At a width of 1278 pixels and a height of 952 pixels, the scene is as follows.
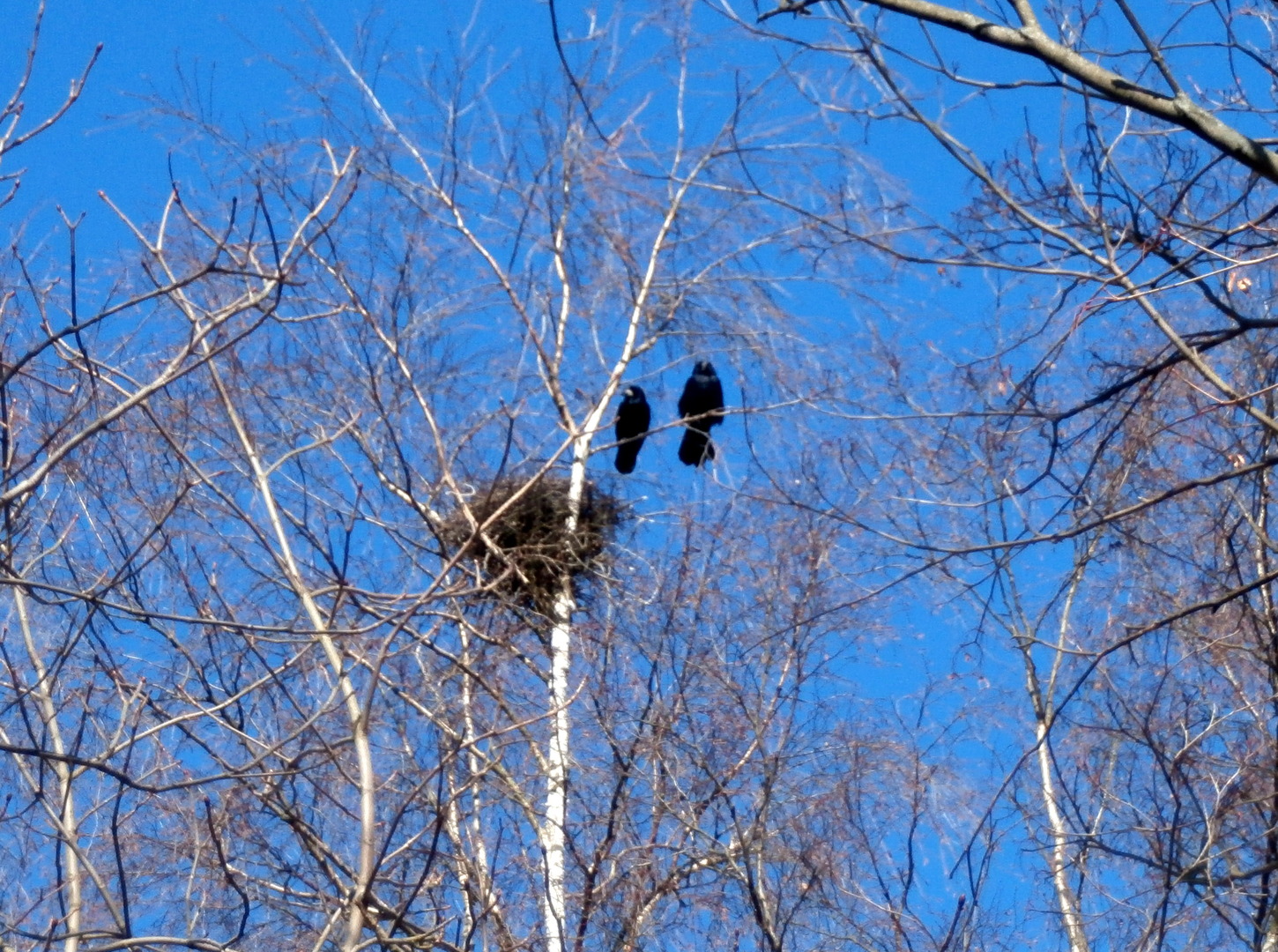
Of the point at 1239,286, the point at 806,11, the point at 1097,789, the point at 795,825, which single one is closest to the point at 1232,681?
the point at 1097,789

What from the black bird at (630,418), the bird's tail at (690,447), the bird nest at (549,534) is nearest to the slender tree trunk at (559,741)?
the bird nest at (549,534)

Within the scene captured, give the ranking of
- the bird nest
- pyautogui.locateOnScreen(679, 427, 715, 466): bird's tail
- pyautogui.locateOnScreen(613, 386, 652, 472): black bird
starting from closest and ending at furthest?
the bird nest
pyautogui.locateOnScreen(613, 386, 652, 472): black bird
pyautogui.locateOnScreen(679, 427, 715, 466): bird's tail

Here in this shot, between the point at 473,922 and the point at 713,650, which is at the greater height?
the point at 713,650

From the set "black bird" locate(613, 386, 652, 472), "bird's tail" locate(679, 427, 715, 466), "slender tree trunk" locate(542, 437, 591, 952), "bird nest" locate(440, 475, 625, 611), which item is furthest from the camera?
"bird's tail" locate(679, 427, 715, 466)

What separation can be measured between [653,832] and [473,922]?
11.3 feet

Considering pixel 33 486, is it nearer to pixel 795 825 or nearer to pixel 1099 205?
pixel 1099 205

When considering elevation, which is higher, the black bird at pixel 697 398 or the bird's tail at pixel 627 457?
the black bird at pixel 697 398

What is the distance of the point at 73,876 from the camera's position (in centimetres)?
422

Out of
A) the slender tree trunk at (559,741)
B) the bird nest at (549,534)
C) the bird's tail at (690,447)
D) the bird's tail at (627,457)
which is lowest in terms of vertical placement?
the slender tree trunk at (559,741)

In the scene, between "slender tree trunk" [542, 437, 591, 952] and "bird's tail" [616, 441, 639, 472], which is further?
"bird's tail" [616, 441, 639, 472]

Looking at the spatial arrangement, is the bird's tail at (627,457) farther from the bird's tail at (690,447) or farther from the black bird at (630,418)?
the bird's tail at (690,447)

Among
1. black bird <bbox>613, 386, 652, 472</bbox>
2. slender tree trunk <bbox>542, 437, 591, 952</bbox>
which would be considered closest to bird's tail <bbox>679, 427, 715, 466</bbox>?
black bird <bbox>613, 386, 652, 472</bbox>

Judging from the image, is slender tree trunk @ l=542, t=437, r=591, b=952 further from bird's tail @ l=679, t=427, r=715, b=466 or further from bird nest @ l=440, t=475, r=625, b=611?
bird's tail @ l=679, t=427, r=715, b=466

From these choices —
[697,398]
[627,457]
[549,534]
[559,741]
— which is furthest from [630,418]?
[559,741]
